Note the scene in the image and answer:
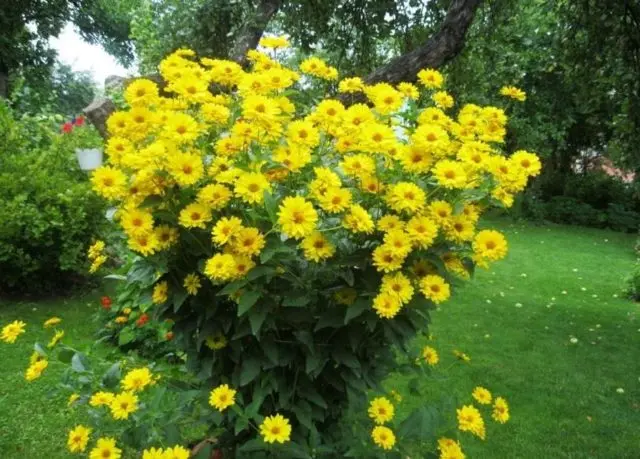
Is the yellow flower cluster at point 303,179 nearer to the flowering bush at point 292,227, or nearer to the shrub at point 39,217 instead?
the flowering bush at point 292,227

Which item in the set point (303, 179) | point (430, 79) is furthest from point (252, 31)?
point (303, 179)

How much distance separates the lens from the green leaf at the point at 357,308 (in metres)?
1.47

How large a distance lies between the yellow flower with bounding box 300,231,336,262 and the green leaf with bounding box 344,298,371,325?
0.53ft

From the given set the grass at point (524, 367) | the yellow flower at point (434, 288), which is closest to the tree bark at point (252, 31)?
the grass at point (524, 367)

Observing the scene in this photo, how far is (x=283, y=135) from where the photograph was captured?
1.57m

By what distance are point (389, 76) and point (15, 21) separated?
45.7 feet

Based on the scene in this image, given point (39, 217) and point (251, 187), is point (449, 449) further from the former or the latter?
point (39, 217)

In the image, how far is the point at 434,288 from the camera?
144 centimetres

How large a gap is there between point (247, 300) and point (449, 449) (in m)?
0.84

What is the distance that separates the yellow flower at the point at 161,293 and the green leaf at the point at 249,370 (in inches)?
11.4

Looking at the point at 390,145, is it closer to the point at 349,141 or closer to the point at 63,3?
the point at 349,141

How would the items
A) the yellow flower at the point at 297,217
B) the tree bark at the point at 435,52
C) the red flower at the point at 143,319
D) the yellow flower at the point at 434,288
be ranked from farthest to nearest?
the red flower at the point at 143,319 < the tree bark at the point at 435,52 < the yellow flower at the point at 434,288 < the yellow flower at the point at 297,217

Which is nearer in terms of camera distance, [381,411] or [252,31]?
[381,411]

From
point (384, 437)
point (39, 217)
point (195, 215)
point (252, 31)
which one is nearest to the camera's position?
point (195, 215)
